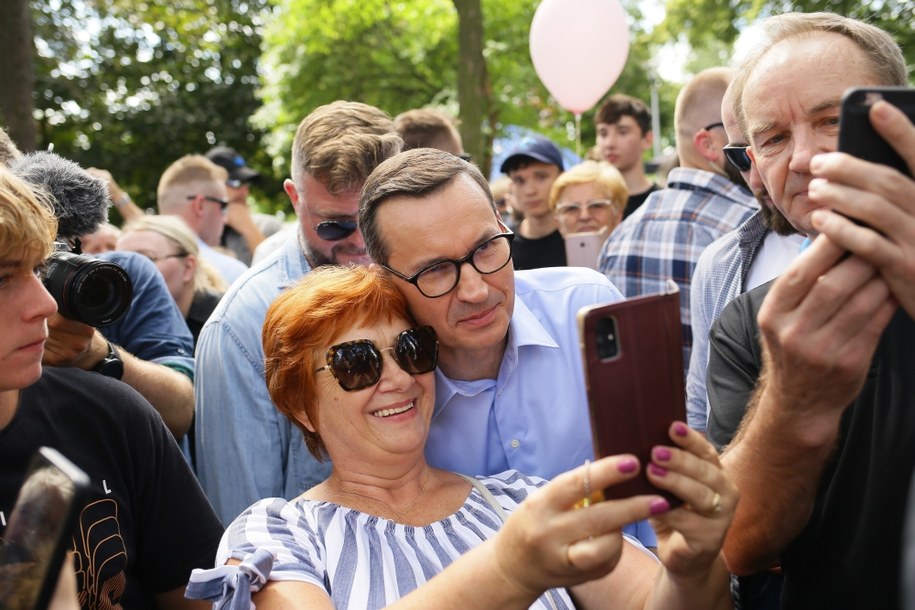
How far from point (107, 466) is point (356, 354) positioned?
26.6 inches

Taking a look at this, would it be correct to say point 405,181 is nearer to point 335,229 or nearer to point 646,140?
point 335,229

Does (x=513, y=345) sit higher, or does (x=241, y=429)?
(x=513, y=345)

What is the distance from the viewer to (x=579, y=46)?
22.5 feet

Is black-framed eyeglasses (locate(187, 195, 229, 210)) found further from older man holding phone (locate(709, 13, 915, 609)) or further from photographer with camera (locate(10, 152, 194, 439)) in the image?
older man holding phone (locate(709, 13, 915, 609))

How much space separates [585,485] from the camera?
1.45m

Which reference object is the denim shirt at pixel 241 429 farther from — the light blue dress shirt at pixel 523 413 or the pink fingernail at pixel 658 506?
the pink fingernail at pixel 658 506

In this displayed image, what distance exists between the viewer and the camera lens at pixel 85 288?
2.44 metres

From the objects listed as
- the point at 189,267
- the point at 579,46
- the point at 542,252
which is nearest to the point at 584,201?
the point at 542,252

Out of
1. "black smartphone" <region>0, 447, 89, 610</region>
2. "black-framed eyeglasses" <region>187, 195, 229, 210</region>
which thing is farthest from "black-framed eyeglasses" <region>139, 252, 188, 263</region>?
"black smartphone" <region>0, 447, 89, 610</region>

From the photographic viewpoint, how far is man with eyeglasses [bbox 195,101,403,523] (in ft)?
9.80

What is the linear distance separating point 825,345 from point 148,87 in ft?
83.0

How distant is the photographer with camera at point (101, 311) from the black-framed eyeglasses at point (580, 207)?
9.14ft

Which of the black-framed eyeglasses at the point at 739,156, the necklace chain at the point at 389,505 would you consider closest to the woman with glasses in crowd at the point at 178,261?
the necklace chain at the point at 389,505

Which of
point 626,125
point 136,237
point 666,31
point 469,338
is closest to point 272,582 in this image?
point 469,338
